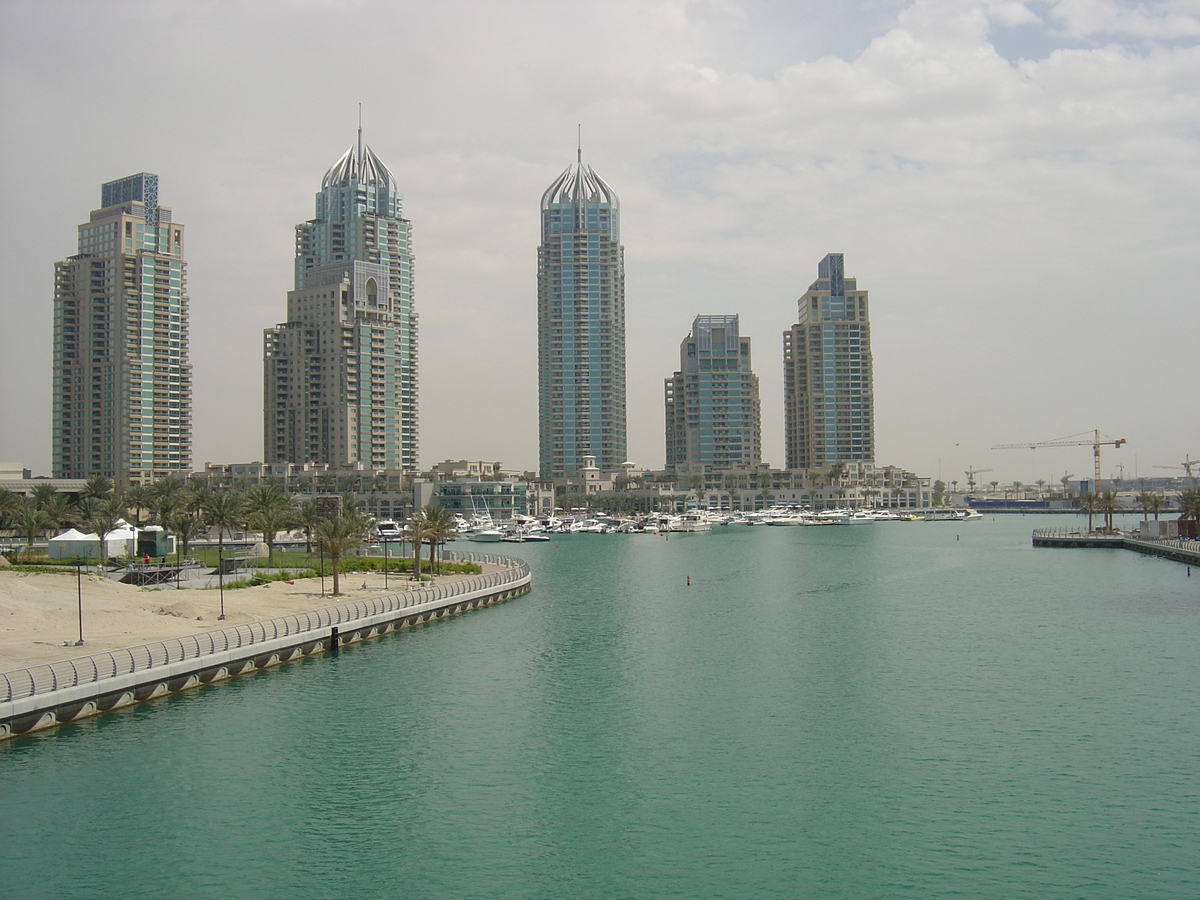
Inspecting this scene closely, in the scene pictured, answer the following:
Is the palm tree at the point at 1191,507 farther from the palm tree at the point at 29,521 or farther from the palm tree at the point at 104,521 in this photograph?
the palm tree at the point at 29,521

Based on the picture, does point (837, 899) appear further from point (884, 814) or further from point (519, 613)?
point (519, 613)

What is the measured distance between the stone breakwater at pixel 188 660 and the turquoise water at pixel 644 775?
0.98 metres

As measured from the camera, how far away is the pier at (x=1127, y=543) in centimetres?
11656

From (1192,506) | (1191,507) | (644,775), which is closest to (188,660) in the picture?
(644,775)

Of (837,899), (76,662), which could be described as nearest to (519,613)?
(76,662)

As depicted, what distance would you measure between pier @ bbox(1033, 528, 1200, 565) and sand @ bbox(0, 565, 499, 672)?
89233 millimetres

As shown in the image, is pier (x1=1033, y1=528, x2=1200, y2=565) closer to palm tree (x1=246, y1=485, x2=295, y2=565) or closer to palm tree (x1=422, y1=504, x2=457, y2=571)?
palm tree (x1=422, y1=504, x2=457, y2=571)

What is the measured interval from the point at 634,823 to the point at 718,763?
6.58 m

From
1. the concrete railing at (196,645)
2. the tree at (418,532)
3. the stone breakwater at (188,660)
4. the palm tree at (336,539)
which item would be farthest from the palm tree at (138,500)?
the stone breakwater at (188,660)

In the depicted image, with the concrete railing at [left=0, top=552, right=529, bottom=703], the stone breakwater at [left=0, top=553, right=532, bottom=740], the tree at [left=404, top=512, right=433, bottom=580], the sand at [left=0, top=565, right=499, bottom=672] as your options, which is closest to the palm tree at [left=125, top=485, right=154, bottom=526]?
the tree at [left=404, top=512, right=433, bottom=580]

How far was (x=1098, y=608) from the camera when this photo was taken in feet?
254

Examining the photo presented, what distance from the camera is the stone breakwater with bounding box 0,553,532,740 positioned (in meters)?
39.6

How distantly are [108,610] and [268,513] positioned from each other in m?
34.1

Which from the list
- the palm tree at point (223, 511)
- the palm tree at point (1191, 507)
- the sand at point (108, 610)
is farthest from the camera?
the palm tree at point (1191, 507)
